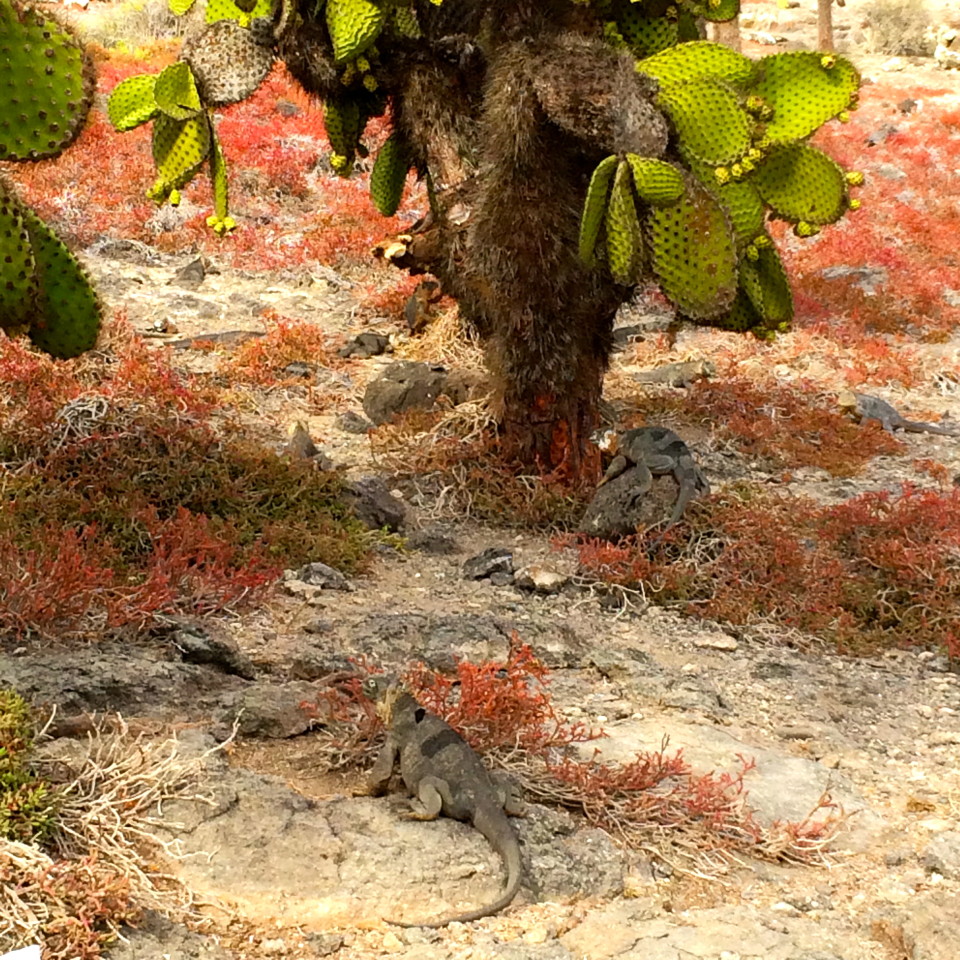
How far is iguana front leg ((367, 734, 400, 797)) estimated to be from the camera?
152 inches

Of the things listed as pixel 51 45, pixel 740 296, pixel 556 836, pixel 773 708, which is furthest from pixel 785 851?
pixel 51 45

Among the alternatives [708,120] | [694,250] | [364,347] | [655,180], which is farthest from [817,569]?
[364,347]

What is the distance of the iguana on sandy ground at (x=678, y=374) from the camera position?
396 inches

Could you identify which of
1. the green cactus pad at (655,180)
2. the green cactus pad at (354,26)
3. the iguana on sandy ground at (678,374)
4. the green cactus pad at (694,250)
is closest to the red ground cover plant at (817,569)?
the green cactus pad at (694,250)

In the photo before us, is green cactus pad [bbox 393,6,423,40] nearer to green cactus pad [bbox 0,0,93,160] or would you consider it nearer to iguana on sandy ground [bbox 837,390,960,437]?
green cactus pad [bbox 0,0,93,160]

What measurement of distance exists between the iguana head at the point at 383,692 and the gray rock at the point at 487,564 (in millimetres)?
1865

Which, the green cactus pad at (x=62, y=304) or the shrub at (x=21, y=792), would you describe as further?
the green cactus pad at (x=62, y=304)

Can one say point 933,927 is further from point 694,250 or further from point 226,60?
point 226,60

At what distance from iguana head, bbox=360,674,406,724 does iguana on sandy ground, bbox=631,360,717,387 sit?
238 inches

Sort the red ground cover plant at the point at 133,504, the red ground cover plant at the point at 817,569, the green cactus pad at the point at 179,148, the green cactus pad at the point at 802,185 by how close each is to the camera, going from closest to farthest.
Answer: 1. the red ground cover plant at the point at 133,504
2. the red ground cover plant at the point at 817,569
3. the green cactus pad at the point at 802,185
4. the green cactus pad at the point at 179,148

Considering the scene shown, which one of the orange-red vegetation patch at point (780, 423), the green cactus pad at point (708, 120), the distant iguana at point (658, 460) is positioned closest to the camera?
the green cactus pad at point (708, 120)

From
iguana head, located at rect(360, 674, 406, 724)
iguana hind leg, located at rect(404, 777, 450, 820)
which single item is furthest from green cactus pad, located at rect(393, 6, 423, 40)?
iguana hind leg, located at rect(404, 777, 450, 820)

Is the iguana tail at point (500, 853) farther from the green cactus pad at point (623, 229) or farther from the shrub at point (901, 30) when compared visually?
the shrub at point (901, 30)

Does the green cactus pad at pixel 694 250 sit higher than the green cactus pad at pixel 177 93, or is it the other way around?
the green cactus pad at pixel 177 93
